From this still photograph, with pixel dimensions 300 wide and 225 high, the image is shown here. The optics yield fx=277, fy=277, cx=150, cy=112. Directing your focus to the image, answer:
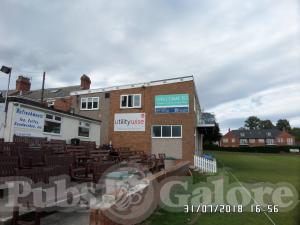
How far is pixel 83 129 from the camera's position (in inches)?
835

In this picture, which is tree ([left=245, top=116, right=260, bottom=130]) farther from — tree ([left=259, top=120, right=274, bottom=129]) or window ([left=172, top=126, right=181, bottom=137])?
window ([left=172, top=126, right=181, bottom=137])

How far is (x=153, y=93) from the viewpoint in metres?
23.8

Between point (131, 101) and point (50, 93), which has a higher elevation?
point (50, 93)

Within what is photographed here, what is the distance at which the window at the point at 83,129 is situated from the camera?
815 inches

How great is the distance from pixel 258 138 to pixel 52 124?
8615 centimetres

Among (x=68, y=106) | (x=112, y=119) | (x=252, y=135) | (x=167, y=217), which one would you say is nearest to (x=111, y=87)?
(x=112, y=119)

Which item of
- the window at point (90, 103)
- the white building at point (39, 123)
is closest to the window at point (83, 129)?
the white building at point (39, 123)

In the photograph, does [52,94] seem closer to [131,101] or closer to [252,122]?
[131,101]

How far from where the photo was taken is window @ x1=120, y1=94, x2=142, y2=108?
24.4 m

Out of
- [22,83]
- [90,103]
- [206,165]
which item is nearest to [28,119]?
[206,165]

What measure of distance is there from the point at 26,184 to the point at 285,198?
7.64 metres

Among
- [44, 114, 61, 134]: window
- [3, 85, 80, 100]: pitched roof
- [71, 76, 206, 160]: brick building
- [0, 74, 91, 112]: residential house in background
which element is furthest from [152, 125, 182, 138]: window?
[3, 85, 80, 100]: pitched roof

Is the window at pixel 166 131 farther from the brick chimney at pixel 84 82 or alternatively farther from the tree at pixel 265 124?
the tree at pixel 265 124
